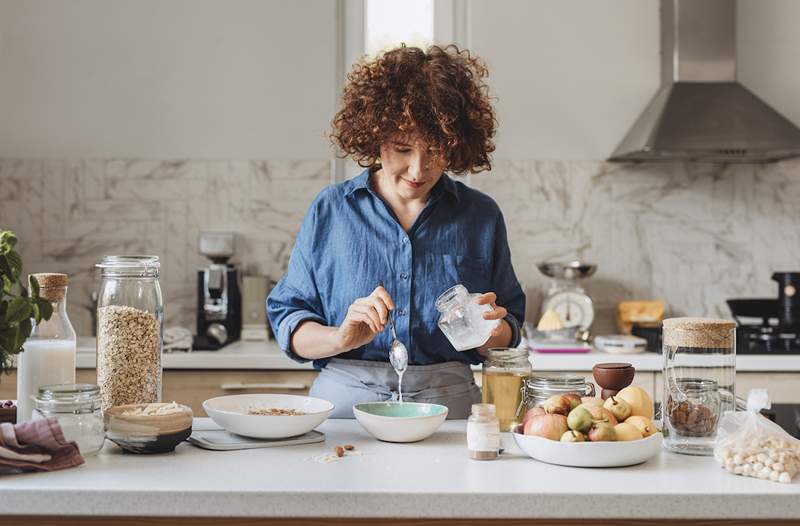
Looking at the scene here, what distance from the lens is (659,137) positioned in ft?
11.5

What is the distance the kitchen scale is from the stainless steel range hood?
54 centimetres

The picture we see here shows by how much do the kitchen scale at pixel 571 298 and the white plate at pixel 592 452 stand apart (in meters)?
2.09

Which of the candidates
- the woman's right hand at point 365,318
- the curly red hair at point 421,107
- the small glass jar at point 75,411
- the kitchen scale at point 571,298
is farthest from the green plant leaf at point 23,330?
the kitchen scale at point 571,298

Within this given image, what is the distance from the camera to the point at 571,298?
360 cm

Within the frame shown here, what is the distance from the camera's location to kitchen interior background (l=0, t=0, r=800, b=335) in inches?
151

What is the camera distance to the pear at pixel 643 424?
4.97 ft

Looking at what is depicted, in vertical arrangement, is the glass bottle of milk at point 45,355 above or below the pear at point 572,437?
above

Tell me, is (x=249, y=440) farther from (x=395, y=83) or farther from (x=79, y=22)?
(x=79, y=22)

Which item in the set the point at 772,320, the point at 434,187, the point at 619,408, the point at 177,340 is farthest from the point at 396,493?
the point at 772,320

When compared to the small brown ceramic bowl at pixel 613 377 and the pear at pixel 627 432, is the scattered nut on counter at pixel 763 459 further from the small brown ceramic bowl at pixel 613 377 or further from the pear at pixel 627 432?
the small brown ceramic bowl at pixel 613 377

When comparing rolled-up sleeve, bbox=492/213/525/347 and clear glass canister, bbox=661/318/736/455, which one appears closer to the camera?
clear glass canister, bbox=661/318/736/455

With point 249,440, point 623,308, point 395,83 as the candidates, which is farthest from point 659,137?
point 249,440

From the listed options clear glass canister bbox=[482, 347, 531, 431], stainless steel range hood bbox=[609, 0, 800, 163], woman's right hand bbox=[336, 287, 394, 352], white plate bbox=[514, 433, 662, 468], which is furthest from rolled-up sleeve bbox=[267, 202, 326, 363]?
Answer: stainless steel range hood bbox=[609, 0, 800, 163]

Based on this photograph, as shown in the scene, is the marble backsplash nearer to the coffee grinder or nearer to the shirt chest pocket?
the coffee grinder
